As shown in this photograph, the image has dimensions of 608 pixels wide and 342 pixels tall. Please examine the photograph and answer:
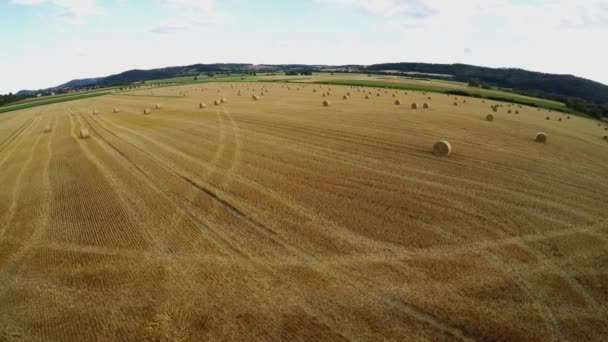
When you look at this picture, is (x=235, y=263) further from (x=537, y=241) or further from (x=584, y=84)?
(x=584, y=84)

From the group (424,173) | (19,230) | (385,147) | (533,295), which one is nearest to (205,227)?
(19,230)

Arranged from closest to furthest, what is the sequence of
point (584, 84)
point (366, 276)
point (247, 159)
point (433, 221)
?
1. point (366, 276)
2. point (433, 221)
3. point (247, 159)
4. point (584, 84)

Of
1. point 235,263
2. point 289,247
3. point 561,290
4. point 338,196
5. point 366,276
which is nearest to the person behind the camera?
point 561,290

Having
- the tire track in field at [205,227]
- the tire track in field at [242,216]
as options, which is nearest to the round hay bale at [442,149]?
the tire track in field at [242,216]

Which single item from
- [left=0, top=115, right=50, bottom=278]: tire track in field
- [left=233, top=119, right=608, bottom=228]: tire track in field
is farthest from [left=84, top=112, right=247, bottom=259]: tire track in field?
[left=233, top=119, right=608, bottom=228]: tire track in field

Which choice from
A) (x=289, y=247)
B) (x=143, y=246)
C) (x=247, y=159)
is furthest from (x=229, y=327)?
(x=247, y=159)

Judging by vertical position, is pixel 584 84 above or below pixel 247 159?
above

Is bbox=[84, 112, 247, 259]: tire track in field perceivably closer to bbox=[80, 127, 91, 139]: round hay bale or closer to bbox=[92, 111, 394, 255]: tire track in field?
bbox=[92, 111, 394, 255]: tire track in field
